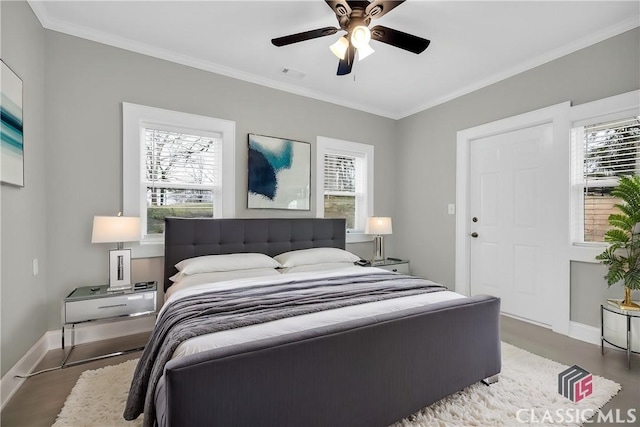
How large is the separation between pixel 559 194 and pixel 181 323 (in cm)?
338

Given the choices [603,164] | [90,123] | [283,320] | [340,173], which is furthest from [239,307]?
[603,164]

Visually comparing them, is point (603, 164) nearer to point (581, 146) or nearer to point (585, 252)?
point (581, 146)

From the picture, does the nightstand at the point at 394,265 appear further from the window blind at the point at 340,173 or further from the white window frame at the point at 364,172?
the window blind at the point at 340,173

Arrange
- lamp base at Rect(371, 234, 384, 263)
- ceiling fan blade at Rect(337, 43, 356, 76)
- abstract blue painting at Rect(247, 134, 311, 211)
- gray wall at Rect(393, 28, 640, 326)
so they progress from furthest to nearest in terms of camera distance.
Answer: lamp base at Rect(371, 234, 384, 263) → abstract blue painting at Rect(247, 134, 311, 211) → gray wall at Rect(393, 28, 640, 326) → ceiling fan blade at Rect(337, 43, 356, 76)

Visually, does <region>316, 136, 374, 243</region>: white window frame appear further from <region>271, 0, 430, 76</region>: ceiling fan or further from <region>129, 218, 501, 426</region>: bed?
<region>129, 218, 501, 426</region>: bed

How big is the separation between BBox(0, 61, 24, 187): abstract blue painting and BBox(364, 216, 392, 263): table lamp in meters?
3.36

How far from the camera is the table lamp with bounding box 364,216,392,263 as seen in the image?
3918 mm

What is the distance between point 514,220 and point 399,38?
2.37 m

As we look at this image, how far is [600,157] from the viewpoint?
2.65m

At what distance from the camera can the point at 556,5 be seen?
222 cm

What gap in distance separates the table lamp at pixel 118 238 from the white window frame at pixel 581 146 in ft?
12.9

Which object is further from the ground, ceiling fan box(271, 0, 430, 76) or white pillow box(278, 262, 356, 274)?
ceiling fan box(271, 0, 430, 76)

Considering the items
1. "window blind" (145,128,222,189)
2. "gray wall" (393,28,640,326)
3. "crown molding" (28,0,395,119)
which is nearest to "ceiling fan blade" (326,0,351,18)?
"crown molding" (28,0,395,119)

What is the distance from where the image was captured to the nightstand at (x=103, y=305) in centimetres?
222
